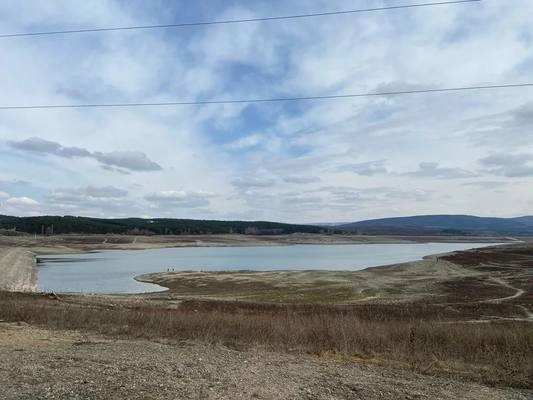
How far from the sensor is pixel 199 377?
29.7 ft

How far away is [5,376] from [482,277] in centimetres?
5768

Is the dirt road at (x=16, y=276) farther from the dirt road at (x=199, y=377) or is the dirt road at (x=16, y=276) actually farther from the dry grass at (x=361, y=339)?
the dirt road at (x=199, y=377)

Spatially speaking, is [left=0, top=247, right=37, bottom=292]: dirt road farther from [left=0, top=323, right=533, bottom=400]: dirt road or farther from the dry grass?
[left=0, top=323, right=533, bottom=400]: dirt road

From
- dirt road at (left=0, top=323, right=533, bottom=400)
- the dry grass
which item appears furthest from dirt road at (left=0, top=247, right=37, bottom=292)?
dirt road at (left=0, top=323, right=533, bottom=400)

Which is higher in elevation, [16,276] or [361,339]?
[361,339]

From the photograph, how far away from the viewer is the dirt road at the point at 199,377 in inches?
315

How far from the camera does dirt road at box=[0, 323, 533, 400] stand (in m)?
8.00

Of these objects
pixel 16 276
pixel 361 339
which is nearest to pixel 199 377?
pixel 361 339

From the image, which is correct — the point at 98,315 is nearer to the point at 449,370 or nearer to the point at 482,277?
the point at 449,370

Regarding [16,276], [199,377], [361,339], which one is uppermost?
[199,377]

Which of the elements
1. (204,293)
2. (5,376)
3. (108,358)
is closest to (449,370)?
(108,358)

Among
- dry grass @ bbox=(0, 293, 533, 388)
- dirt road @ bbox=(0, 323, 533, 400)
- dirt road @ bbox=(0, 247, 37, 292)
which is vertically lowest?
dirt road @ bbox=(0, 247, 37, 292)

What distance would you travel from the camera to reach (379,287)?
49406 mm

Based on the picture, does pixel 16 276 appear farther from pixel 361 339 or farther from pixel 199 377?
pixel 199 377
